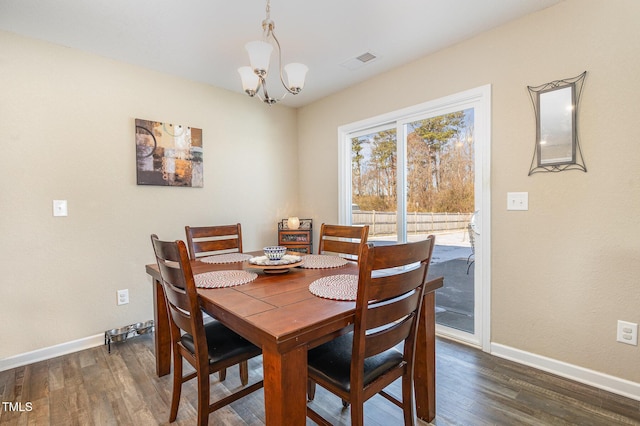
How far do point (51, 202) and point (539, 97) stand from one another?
3.60 meters

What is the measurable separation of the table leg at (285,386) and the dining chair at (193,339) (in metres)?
0.48

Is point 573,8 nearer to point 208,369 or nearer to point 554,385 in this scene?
point 554,385

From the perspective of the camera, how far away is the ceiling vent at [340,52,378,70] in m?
2.57

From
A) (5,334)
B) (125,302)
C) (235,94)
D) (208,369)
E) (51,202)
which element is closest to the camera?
(208,369)

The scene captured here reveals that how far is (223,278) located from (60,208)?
175cm

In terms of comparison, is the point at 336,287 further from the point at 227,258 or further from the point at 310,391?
the point at 227,258

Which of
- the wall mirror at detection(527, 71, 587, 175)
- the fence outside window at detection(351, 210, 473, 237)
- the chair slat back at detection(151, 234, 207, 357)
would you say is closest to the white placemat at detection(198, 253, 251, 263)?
the chair slat back at detection(151, 234, 207, 357)

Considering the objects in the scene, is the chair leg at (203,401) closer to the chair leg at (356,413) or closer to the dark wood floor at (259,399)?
the dark wood floor at (259,399)

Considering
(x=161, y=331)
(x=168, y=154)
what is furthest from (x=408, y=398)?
(x=168, y=154)

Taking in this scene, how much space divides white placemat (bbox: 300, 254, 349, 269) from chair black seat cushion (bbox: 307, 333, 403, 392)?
49 centimetres

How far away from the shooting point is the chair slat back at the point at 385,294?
105 centimetres

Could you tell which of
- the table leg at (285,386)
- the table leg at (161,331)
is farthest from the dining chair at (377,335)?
the table leg at (161,331)

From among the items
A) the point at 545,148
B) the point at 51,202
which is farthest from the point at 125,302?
the point at 545,148

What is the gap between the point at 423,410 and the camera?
156 cm
